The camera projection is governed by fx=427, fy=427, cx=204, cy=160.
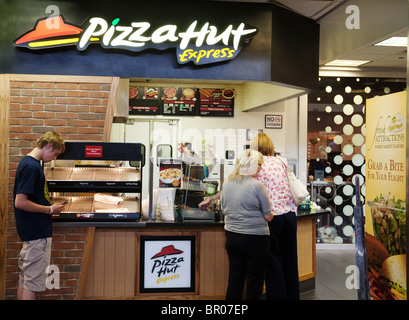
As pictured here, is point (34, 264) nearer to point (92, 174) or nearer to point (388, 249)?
point (92, 174)

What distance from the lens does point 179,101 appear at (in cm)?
808

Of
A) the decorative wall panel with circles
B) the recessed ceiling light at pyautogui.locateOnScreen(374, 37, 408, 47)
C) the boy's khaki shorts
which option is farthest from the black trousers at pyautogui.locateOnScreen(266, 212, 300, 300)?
the decorative wall panel with circles

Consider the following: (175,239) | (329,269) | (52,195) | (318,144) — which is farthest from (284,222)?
(318,144)

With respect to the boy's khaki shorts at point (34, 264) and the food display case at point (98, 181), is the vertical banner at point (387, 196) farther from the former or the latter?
the boy's khaki shorts at point (34, 264)

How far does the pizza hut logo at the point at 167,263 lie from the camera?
4.34 meters

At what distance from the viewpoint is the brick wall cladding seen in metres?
4.31

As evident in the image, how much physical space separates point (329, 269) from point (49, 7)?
523cm

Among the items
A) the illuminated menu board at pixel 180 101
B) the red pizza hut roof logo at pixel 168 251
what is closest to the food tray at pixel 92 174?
the red pizza hut roof logo at pixel 168 251

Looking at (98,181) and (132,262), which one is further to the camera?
(132,262)

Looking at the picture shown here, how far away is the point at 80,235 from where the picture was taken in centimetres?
431

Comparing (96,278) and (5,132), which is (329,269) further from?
(5,132)

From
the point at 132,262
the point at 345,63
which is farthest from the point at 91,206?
the point at 345,63

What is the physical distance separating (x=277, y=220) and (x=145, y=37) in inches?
95.2

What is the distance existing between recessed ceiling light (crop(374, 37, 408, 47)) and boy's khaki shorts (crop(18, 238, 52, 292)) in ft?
17.0
